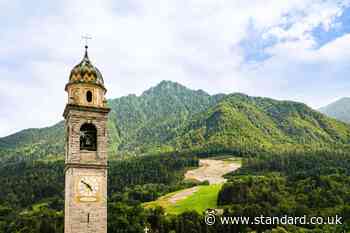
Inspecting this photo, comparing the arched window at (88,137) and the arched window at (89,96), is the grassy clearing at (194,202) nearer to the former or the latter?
the arched window at (88,137)

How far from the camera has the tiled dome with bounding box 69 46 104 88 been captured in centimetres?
3097

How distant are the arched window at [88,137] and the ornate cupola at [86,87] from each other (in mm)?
1473

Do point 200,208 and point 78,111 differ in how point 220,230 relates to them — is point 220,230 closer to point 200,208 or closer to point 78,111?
point 200,208

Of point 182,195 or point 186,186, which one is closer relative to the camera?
point 182,195

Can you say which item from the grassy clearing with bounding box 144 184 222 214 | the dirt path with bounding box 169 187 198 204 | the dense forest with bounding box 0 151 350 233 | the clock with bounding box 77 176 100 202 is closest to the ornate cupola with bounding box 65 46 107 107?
the clock with bounding box 77 176 100 202

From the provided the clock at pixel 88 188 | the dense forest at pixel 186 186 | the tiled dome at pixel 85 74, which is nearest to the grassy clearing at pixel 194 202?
the dense forest at pixel 186 186

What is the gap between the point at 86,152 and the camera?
97.4 feet

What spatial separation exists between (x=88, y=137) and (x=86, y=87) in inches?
126

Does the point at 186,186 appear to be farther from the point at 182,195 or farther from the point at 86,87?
the point at 86,87

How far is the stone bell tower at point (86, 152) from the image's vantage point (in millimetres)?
28578

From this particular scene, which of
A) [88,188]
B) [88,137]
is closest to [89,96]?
[88,137]

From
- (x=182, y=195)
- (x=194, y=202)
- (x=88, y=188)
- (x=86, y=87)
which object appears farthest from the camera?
(x=182, y=195)

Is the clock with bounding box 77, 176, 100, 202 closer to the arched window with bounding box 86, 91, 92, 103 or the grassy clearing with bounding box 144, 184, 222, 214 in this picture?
the arched window with bounding box 86, 91, 92, 103

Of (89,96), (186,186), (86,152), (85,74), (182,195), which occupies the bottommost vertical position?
(182,195)
